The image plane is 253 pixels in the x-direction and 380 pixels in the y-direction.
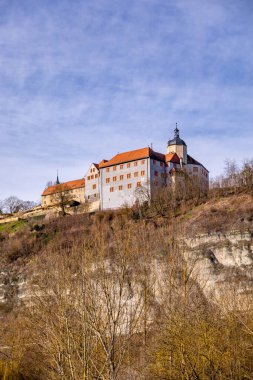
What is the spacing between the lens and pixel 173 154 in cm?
8206

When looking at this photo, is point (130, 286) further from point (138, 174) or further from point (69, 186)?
point (69, 186)

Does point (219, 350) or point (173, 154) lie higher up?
point (173, 154)

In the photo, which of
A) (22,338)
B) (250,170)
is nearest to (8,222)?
(250,170)

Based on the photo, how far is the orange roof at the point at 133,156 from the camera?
79.3m

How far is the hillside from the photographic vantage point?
19.9 meters

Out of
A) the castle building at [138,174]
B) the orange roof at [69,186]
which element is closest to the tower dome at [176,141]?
the castle building at [138,174]

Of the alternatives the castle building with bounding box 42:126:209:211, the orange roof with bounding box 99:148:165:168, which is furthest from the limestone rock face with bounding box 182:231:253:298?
the orange roof with bounding box 99:148:165:168

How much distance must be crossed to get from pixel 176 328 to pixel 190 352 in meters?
1.15

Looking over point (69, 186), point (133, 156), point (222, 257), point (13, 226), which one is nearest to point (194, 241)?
point (222, 257)

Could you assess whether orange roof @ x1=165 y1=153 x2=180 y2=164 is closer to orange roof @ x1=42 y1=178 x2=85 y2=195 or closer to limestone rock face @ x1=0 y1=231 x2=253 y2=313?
orange roof @ x1=42 y1=178 x2=85 y2=195

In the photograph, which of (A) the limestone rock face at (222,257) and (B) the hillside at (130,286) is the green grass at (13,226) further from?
(A) the limestone rock face at (222,257)

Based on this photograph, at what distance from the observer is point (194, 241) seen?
55188 millimetres

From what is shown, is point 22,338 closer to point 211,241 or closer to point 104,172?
point 211,241

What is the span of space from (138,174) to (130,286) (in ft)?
165
